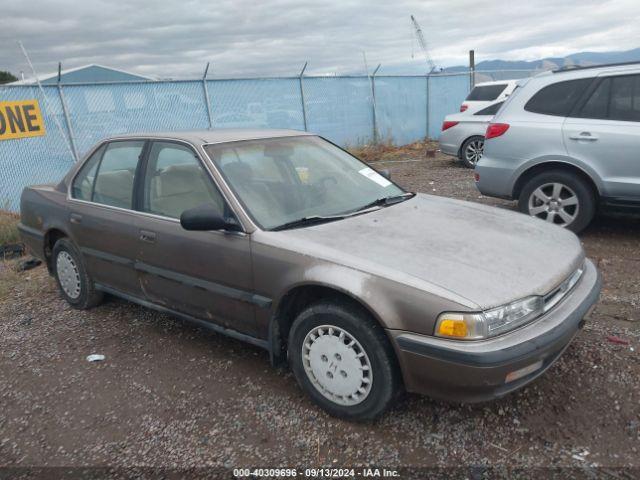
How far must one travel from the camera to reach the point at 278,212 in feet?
10.3

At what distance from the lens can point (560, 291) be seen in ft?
8.83

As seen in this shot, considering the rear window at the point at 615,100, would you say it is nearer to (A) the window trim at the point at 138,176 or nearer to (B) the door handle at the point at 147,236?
(A) the window trim at the point at 138,176

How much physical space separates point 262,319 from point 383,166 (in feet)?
33.4

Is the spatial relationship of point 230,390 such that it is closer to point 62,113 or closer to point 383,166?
point 62,113

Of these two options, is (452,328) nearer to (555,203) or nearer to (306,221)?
(306,221)

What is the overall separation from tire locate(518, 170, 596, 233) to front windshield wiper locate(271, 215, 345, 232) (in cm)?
334

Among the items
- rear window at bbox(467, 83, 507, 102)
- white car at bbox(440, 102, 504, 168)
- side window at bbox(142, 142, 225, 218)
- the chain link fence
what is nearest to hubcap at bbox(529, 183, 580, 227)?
side window at bbox(142, 142, 225, 218)

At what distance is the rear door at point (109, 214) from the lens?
379 centimetres

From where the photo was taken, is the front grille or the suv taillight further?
the suv taillight

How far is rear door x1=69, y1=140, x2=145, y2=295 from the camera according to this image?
12.4ft

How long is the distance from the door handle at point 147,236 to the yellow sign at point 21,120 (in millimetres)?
6938

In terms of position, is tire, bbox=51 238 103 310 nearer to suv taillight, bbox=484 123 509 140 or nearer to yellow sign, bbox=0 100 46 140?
suv taillight, bbox=484 123 509 140

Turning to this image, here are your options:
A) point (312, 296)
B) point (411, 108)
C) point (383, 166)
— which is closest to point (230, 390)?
point (312, 296)

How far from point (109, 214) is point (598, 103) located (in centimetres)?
489
